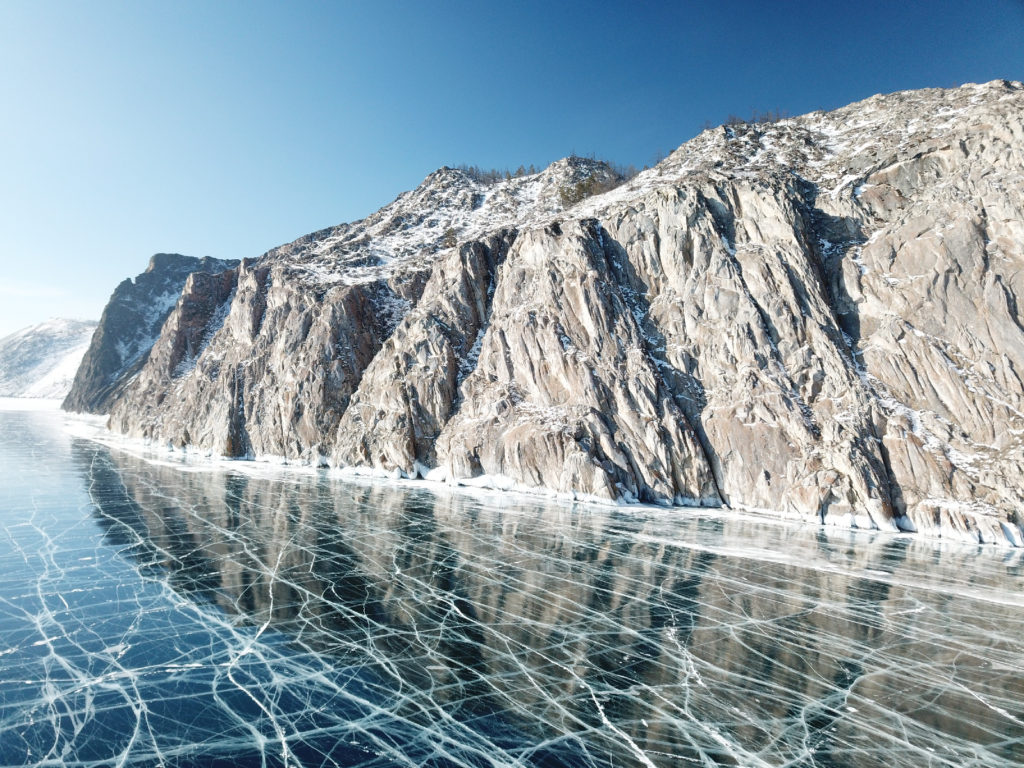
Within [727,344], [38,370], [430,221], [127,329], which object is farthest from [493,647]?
[38,370]

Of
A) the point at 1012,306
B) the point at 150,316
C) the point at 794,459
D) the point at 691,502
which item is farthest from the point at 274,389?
the point at 150,316

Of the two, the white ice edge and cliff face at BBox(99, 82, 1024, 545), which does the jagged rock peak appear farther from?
the white ice edge

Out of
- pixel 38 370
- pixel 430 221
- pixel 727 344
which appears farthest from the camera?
pixel 38 370

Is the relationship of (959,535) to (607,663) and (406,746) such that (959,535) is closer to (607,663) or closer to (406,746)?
(607,663)

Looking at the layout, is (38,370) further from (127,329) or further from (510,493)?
(510,493)

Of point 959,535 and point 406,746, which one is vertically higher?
point 959,535

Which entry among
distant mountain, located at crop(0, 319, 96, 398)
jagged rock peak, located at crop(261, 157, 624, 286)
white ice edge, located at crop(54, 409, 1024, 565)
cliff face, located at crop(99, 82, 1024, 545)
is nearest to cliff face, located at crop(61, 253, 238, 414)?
jagged rock peak, located at crop(261, 157, 624, 286)
